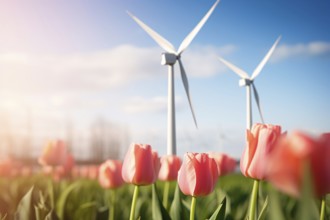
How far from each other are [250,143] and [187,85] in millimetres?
8493

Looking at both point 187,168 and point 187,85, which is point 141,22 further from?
point 187,168

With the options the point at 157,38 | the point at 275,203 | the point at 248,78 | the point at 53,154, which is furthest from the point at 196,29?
the point at 275,203

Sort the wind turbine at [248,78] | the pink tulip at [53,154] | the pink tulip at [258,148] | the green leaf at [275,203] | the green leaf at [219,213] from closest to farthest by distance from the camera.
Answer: the green leaf at [275,203]
the pink tulip at [258,148]
the green leaf at [219,213]
the pink tulip at [53,154]
the wind turbine at [248,78]

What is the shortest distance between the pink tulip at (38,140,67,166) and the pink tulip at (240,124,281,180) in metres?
2.53

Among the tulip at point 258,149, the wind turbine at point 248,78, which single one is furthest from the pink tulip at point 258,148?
the wind turbine at point 248,78

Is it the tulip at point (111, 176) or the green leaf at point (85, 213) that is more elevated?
the tulip at point (111, 176)

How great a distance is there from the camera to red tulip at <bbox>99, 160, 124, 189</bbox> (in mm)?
3447

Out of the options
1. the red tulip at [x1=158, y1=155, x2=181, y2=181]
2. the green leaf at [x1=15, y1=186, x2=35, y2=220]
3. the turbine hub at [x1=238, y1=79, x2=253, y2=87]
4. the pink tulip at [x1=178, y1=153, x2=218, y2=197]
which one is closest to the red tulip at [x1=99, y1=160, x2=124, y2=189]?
the red tulip at [x1=158, y1=155, x2=181, y2=181]

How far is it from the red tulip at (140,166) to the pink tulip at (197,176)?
29 centimetres

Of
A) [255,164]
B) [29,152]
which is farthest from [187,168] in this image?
[29,152]

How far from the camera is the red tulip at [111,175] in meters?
Answer: 3.45

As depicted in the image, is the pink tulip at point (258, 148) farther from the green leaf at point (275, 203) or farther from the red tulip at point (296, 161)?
the red tulip at point (296, 161)

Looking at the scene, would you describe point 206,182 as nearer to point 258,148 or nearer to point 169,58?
point 258,148

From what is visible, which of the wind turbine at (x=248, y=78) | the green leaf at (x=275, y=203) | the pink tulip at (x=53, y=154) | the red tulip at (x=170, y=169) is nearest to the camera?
the green leaf at (x=275, y=203)
